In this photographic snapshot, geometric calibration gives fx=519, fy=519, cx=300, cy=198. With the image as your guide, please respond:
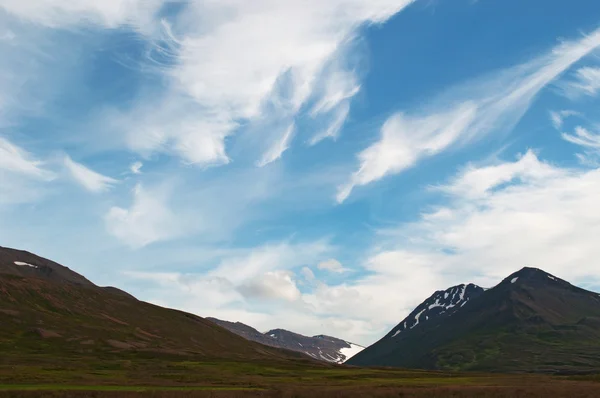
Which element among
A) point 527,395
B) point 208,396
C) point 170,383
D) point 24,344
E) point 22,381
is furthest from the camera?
point 24,344

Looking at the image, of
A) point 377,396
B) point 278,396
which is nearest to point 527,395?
point 377,396

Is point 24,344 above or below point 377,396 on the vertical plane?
above

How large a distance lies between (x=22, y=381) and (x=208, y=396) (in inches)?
1278

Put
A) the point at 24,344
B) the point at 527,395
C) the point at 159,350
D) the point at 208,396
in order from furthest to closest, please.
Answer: the point at 159,350, the point at 24,344, the point at 527,395, the point at 208,396

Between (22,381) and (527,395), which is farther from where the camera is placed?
(22,381)

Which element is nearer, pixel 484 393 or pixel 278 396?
pixel 278 396

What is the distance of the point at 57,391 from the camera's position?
56875 mm

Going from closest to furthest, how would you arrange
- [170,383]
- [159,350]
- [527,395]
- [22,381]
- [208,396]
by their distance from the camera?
[208,396] → [527,395] → [22,381] → [170,383] → [159,350]

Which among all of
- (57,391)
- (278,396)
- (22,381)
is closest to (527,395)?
(278,396)

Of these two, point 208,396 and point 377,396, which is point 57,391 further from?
point 377,396

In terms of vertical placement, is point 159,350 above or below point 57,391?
above

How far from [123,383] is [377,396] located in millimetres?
37655

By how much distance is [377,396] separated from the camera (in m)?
60.2

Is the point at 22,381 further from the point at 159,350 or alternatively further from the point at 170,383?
the point at 159,350
